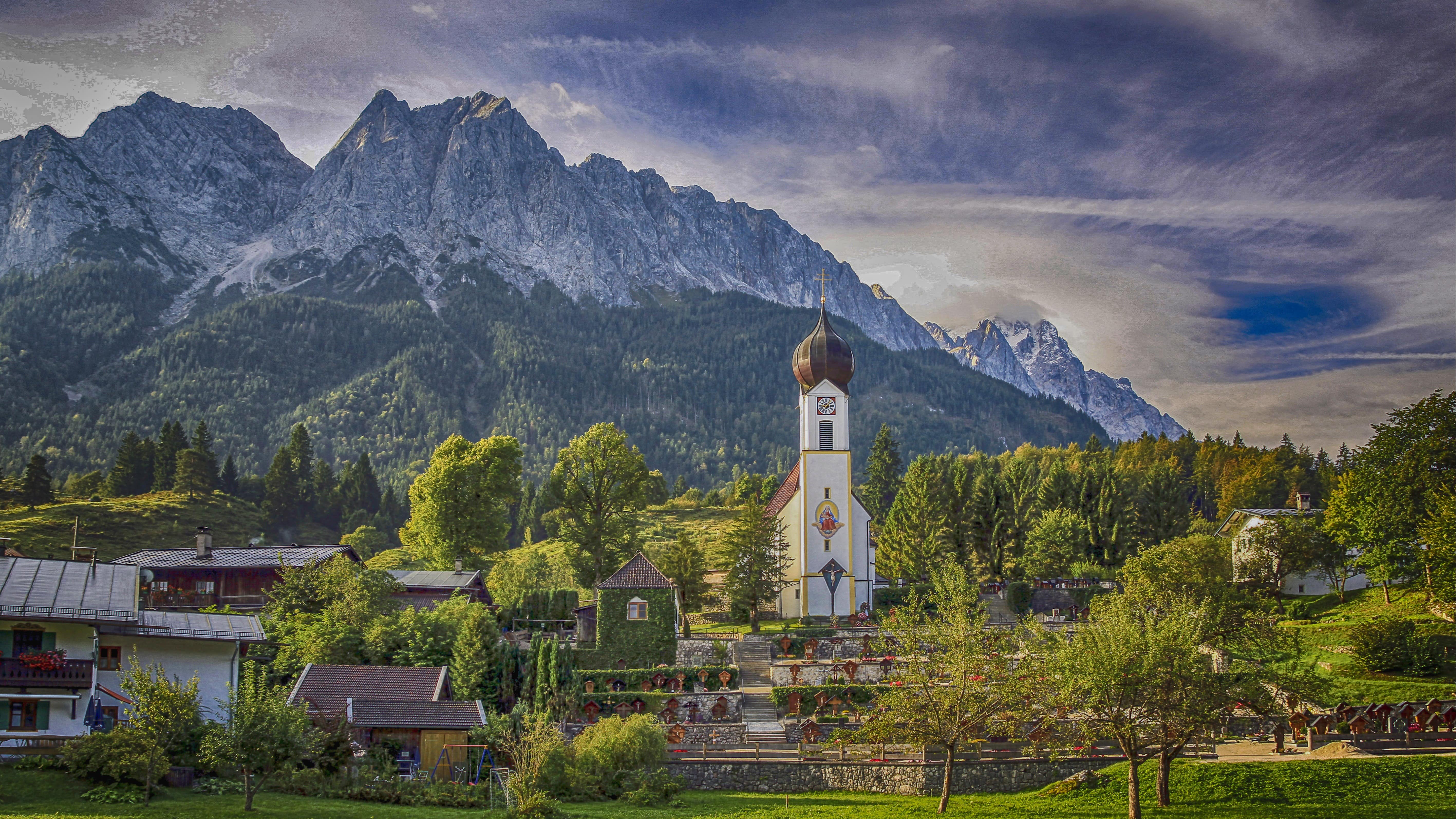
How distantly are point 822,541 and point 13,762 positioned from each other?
138 ft

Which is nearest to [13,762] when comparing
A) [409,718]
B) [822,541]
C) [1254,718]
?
[409,718]

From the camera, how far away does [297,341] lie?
19838 centimetres

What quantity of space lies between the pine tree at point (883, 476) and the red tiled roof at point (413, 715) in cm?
6065

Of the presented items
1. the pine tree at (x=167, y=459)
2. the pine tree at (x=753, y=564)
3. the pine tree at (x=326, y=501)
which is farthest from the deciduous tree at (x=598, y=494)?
the pine tree at (x=167, y=459)

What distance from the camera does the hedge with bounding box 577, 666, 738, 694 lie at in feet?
136

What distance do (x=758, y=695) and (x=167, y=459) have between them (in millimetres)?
76139

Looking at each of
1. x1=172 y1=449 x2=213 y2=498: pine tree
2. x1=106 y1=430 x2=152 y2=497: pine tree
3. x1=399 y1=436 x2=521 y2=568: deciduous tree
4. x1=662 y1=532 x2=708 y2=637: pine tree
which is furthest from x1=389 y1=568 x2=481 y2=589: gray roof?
x1=106 y1=430 x2=152 y2=497: pine tree

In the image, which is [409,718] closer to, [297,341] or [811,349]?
[811,349]

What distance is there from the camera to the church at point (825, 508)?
60062 mm

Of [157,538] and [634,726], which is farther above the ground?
[157,538]

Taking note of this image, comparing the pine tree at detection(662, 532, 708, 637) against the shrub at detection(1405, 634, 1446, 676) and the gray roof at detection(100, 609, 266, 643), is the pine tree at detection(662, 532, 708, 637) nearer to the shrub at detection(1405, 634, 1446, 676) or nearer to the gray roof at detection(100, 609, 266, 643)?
the gray roof at detection(100, 609, 266, 643)

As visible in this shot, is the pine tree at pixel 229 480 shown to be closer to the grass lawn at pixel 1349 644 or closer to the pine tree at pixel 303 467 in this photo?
the pine tree at pixel 303 467

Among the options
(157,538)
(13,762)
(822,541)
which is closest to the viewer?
(13,762)

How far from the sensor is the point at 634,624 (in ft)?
148
